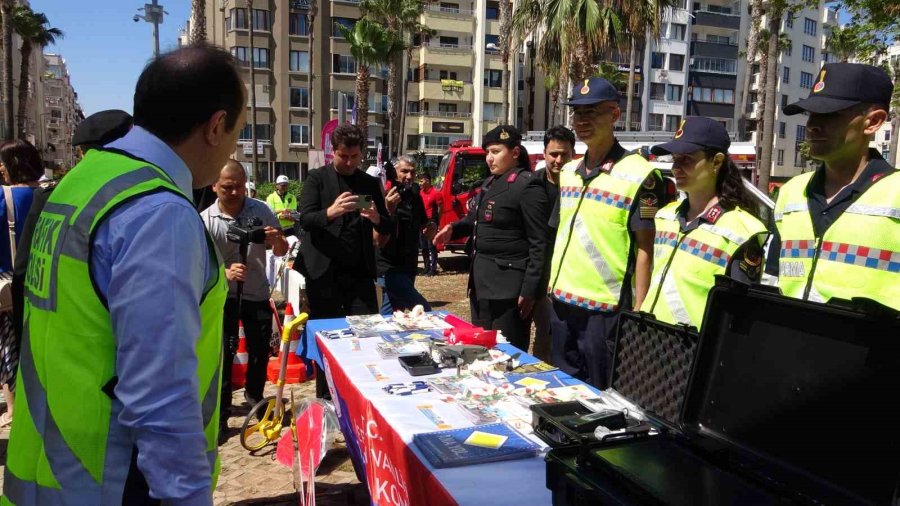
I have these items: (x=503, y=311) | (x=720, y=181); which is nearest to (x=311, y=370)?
(x=503, y=311)

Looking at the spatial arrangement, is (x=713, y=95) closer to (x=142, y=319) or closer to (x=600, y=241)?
(x=600, y=241)

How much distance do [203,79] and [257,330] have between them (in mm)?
3586

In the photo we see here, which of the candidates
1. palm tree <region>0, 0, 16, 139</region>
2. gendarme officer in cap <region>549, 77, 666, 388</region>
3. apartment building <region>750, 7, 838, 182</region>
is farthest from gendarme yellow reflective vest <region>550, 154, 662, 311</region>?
apartment building <region>750, 7, 838, 182</region>

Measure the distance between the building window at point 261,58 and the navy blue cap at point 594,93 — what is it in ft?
142

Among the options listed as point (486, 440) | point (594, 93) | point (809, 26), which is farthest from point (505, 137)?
point (809, 26)

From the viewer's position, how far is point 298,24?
44344 mm

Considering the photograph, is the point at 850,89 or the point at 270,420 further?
the point at 270,420

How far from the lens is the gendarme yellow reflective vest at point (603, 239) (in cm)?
345

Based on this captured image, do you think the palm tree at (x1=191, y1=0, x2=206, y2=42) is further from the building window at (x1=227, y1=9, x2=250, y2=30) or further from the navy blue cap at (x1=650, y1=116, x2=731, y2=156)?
the building window at (x1=227, y1=9, x2=250, y2=30)

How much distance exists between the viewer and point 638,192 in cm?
342

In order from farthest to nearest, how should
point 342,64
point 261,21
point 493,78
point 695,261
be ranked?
1. point 493,78
2. point 342,64
3. point 261,21
4. point 695,261

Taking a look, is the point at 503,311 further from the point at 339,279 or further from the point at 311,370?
the point at 311,370

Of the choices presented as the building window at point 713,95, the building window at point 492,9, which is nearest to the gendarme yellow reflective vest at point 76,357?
the building window at point 492,9

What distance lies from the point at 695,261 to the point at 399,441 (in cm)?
152
